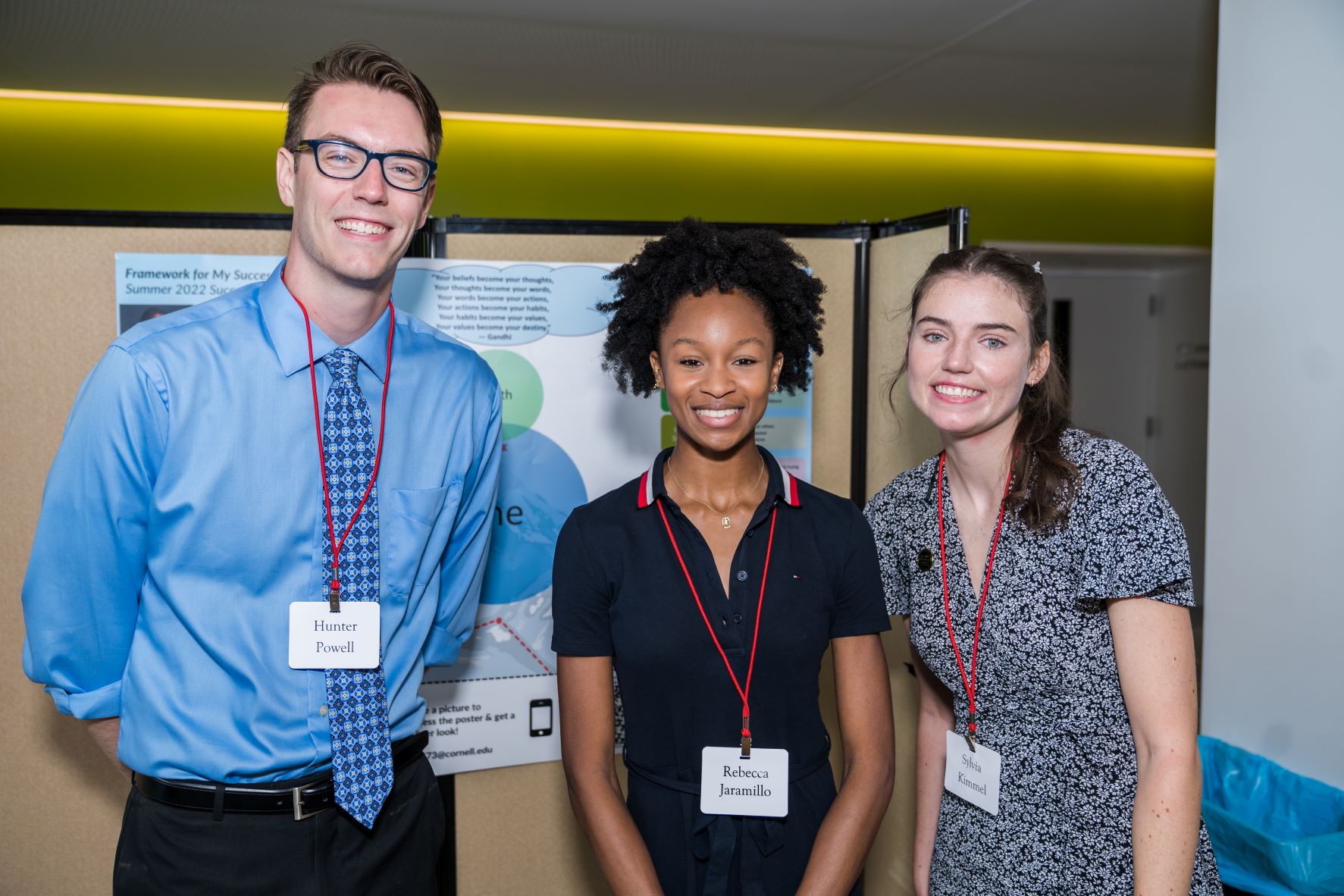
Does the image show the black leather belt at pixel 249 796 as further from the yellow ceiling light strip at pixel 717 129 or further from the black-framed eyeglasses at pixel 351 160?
the yellow ceiling light strip at pixel 717 129

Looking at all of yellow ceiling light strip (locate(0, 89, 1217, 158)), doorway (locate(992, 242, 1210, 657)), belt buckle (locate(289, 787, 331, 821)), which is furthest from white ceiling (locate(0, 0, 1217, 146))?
belt buckle (locate(289, 787, 331, 821))

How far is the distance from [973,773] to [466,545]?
3.28 feet

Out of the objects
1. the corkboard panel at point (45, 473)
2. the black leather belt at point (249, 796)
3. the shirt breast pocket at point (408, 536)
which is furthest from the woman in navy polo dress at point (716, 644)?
the corkboard panel at point (45, 473)

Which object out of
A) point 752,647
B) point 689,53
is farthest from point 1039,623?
point 689,53

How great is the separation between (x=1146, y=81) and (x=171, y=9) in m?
4.33

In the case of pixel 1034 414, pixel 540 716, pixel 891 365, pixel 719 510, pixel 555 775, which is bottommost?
pixel 555 775

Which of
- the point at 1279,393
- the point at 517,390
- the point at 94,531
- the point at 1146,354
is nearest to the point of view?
the point at 94,531

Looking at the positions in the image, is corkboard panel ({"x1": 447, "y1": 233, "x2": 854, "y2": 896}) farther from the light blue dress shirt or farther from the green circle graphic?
the light blue dress shirt

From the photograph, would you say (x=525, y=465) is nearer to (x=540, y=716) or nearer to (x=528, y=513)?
(x=528, y=513)

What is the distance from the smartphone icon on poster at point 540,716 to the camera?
2.26 m

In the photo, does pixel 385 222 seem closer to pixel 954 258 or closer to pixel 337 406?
pixel 337 406

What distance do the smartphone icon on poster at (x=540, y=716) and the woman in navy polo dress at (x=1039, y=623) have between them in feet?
3.12

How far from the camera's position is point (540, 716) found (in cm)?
226

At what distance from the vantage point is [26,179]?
5.22 meters
